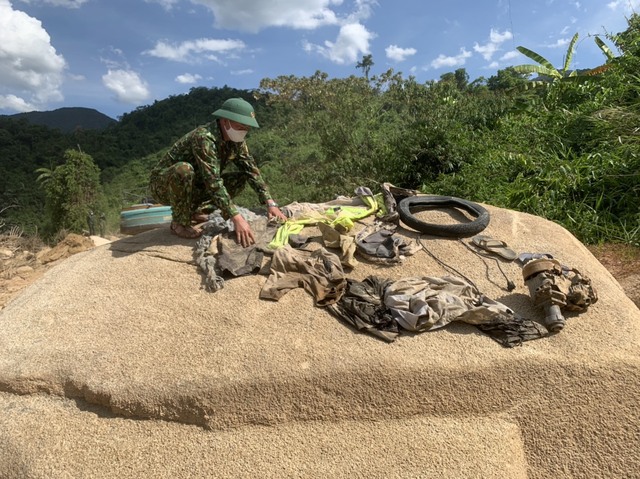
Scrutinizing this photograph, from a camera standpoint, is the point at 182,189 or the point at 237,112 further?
the point at 182,189

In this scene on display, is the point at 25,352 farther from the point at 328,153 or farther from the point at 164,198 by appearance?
the point at 328,153

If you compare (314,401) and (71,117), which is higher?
(71,117)

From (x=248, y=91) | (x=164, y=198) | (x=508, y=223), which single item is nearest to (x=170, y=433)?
(x=164, y=198)

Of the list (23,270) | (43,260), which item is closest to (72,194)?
(43,260)

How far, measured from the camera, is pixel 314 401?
2.40m

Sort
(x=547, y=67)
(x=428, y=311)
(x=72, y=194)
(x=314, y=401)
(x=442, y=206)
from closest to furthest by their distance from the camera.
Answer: (x=314, y=401) < (x=428, y=311) < (x=442, y=206) < (x=547, y=67) < (x=72, y=194)

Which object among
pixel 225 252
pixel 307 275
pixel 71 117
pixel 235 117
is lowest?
pixel 307 275

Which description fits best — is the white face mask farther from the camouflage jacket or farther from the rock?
the rock

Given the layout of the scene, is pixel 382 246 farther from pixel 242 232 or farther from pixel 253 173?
pixel 253 173

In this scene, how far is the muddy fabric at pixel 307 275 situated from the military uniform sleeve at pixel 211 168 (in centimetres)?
62

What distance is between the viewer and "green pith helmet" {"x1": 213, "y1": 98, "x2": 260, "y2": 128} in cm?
347

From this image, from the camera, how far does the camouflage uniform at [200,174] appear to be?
3.55 meters

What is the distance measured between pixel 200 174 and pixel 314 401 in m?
2.24

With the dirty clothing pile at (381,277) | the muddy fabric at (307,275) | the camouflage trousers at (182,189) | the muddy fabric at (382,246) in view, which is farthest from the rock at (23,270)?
the muddy fabric at (382,246)
